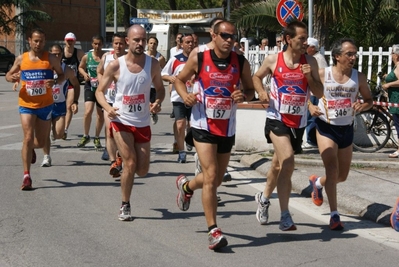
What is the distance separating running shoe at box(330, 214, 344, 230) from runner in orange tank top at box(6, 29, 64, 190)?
163 inches

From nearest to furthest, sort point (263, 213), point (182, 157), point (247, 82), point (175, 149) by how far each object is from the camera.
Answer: point (247, 82) → point (263, 213) → point (182, 157) → point (175, 149)

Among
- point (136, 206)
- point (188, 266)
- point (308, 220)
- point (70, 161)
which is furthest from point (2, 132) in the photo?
point (188, 266)

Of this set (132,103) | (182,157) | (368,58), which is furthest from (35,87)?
(368,58)

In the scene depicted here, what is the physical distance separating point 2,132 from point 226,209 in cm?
856

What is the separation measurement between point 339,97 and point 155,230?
7.60 ft

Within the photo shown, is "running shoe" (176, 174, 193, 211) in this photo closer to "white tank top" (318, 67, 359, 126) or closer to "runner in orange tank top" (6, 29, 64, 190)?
"white tank top" (318, 67, 359, 126)

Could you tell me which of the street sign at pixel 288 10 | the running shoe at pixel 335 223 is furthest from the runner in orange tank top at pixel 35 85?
the street sign at pixel 288 10

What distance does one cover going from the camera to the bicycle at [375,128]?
13.4m

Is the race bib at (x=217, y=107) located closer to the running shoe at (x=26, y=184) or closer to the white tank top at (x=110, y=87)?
the running shoe at (x=26, y=184)

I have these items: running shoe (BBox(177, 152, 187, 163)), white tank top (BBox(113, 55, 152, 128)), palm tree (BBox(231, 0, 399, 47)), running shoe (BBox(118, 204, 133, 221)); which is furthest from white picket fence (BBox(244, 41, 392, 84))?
running shoe (BBox(118, 204, 133, 221))

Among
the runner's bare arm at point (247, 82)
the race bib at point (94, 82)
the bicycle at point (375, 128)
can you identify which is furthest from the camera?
the race bib at point (94, 82)

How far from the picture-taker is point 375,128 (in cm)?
1355

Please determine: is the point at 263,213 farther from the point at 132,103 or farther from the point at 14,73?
the point at 14,73

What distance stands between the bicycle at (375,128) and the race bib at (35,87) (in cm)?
543
